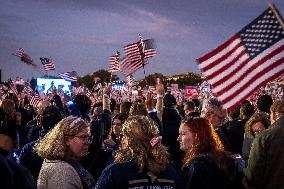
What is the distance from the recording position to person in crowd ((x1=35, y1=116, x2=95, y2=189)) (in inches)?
173

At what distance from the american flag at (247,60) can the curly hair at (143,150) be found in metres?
1.71

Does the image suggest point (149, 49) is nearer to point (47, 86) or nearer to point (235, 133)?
point (235, 133)

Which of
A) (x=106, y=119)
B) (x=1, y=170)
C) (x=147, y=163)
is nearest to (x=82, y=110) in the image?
(x=106, y=119)

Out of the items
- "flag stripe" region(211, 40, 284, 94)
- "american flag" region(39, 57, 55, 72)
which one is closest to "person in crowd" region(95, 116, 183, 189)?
"flag stripe" region(211, 40, 284, 94)

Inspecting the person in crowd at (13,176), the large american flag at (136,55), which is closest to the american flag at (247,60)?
the person in crowd at (13,176)

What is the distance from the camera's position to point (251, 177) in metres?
4.81

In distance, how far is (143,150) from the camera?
13.8ft

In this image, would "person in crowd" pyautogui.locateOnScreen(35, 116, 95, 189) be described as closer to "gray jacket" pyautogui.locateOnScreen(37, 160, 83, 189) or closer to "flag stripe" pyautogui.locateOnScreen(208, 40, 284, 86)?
"gray jacket" pyautogui.locateOnScreen(37, 160, 83, 189)

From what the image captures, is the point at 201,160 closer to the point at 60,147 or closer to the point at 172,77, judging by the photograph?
the point at 60,147

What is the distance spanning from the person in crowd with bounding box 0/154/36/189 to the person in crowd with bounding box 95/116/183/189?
0.76m

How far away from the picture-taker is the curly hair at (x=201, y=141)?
486 centimetres

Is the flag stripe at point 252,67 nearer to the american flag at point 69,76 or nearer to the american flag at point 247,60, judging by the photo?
the american flag at point 247,60

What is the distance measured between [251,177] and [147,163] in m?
1.26

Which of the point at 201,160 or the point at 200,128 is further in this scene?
the point at 200,128
